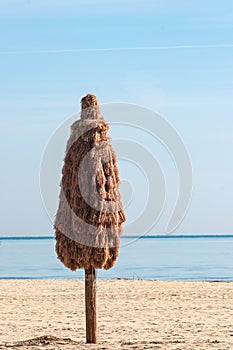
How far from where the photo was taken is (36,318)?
23.1 meters

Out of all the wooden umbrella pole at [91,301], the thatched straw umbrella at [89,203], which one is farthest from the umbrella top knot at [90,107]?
the wooden umbrella pole at [91,301]

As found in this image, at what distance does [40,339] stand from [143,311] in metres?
6.85

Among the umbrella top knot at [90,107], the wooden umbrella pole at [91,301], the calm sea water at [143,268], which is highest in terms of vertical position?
the calm sea water at [143,268]

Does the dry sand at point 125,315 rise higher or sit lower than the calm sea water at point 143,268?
lower

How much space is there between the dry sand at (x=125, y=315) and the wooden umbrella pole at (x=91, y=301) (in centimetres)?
26

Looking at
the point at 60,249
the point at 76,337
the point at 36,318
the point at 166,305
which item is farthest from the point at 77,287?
the point at 60,249

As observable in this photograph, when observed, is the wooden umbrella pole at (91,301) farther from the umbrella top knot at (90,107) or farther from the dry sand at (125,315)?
Answer: the umbrella top knot at (90,107)

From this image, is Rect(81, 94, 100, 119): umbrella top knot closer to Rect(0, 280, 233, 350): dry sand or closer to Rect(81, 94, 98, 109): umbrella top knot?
Rect(81, 94, 98, 109): umbrella top knot

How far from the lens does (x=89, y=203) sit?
1662 cm

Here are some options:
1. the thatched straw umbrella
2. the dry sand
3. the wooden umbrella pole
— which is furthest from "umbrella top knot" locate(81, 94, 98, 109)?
the dry sand

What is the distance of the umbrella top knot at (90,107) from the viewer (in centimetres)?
1702

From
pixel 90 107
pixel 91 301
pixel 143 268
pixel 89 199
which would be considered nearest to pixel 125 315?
pixel 91 301

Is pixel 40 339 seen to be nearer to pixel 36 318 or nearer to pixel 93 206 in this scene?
pixel 93 206

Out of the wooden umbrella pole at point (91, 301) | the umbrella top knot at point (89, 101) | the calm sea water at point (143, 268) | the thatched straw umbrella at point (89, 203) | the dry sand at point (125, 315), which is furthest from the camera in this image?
the calm sea water at point (143, 268)
